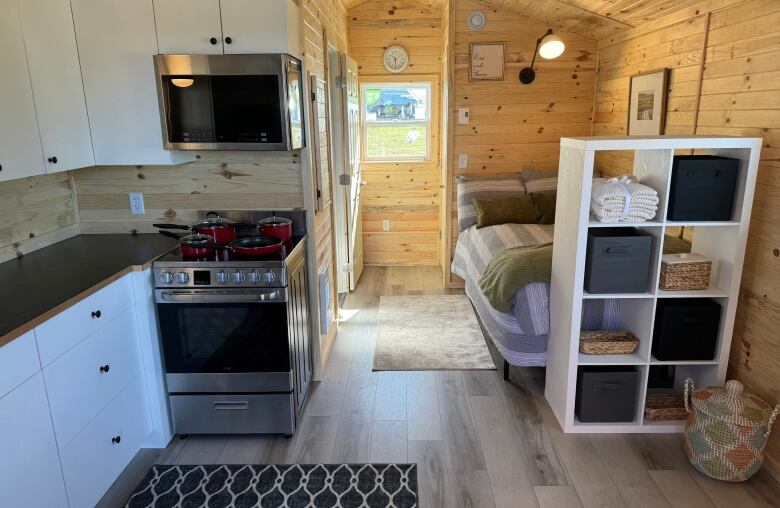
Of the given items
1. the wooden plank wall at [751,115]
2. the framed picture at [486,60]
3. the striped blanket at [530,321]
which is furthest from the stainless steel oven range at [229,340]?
the framed picture at [486,60]

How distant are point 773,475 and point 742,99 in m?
1.72

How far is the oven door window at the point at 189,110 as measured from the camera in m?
2.54

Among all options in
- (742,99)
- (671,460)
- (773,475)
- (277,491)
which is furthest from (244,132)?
(773,475)

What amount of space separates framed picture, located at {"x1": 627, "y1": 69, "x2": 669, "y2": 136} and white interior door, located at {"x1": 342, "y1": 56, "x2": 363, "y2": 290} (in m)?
2.18

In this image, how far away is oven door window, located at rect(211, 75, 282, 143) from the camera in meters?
2.52

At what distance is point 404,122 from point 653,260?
349cm

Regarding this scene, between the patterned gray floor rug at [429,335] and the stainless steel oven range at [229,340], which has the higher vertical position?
the stainless steel oven range at [229,340]

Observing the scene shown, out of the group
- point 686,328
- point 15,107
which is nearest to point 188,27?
point 15,107

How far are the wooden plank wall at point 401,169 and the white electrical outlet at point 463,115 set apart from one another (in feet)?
2.63

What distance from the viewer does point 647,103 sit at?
3533 millimetres

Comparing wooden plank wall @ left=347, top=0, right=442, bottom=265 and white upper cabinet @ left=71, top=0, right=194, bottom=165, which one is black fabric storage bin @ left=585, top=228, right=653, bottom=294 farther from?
wooden plank wall @ left=347, top=0, right=442, bottom=265

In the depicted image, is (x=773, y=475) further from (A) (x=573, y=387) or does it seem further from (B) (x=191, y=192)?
(B) (x=191, y=192)

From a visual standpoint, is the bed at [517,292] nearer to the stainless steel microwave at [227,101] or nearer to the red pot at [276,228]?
the red pot at [276,228]

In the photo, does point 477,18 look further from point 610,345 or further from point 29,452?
point 29,452
